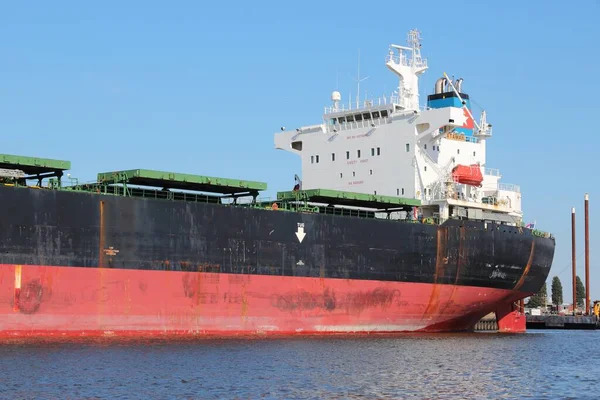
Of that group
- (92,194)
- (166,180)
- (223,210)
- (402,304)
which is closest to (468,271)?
(402,304)

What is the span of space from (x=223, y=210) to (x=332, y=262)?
15.5ft

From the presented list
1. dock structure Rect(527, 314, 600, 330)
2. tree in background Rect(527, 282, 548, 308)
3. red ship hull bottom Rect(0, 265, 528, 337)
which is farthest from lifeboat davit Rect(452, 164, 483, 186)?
tree in background Rect(527, 282, 548, 308)

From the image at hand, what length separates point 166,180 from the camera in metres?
28.7

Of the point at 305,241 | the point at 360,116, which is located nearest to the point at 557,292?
the point at 360,116

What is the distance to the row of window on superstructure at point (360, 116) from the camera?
39250 mm

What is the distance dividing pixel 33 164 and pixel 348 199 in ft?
39.8

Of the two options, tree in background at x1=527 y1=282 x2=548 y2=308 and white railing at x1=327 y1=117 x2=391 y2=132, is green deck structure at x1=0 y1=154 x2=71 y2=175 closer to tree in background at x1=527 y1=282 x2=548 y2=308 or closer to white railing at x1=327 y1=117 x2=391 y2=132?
white railing at x1=327 y1=117 x2=391 y2=132

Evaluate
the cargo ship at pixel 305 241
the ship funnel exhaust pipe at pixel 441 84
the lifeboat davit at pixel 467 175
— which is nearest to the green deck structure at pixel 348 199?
the cargo ship at pixel 305 241

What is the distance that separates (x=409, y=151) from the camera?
37.7 meters

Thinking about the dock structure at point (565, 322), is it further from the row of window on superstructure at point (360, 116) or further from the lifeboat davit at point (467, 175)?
the row of window on superstructure at point (360, 116)

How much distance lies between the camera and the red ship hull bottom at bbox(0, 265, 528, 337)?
25391 mm

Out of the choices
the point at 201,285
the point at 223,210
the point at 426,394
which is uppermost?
the point at 223,210

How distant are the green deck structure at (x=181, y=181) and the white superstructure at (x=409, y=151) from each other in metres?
8.38

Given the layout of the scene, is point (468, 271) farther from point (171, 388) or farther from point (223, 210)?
point (171, 388)
